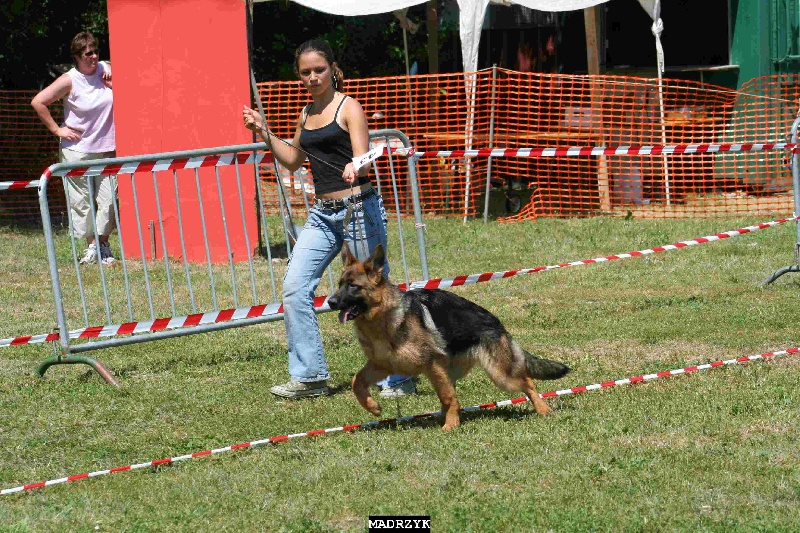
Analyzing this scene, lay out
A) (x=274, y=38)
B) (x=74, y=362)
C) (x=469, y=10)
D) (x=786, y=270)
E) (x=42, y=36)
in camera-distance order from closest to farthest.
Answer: (x=74, y=362)
(x=786, y=270)
(x=469, y=10)
(x=42, y=36)
(x=274, y=38)

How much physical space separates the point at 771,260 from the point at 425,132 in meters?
6.35

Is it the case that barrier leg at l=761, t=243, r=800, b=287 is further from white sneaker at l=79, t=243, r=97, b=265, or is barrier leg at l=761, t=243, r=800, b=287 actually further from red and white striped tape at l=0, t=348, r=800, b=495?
white sneaker at l=79, t=243, r=97, b=265

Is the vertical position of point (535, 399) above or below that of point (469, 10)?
below

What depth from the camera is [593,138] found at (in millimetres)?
15578

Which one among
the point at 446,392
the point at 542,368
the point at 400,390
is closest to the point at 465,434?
the point at 446,392

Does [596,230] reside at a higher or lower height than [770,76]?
lower

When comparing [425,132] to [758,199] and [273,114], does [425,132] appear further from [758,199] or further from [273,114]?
[758,199]

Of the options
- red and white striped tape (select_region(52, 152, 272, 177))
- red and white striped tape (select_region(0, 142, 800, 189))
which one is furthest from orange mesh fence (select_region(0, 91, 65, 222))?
red and white striped tape (select_region(52, 152, 272, 177))

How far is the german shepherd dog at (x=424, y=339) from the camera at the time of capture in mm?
6094

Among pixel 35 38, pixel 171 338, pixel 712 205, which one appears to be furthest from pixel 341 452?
pixel 35 38

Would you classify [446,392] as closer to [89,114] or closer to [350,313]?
[350,313]

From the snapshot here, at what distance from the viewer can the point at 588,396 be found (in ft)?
22.4

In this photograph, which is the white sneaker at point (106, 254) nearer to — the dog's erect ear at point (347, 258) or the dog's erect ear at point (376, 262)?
the dog's erect ear at point (347, 258)

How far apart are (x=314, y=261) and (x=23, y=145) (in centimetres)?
1226
